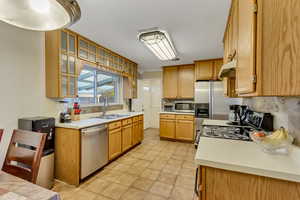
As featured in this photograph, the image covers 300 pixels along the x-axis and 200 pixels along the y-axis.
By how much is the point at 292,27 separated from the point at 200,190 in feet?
3.40

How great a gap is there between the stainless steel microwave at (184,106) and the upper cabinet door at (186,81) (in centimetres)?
25

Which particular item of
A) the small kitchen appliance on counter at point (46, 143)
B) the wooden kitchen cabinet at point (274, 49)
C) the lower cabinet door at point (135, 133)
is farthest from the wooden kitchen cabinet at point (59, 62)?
the wooden kitchen cabinet at point (274, 49)

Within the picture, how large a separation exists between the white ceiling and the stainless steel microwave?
6.83ft

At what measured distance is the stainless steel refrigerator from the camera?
11.3 feet

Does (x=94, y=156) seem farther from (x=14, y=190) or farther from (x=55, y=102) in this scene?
(x=14, y=190)

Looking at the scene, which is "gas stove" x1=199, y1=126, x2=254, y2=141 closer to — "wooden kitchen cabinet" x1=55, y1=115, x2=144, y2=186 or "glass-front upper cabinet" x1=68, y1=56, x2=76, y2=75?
"wooden kitchen cabinet" x1=55, y1=115, x2=144, y2=186

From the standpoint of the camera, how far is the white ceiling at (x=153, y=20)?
1568 mm

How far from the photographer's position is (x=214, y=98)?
3.54 m

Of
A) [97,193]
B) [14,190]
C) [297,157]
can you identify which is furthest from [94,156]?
[297,157]

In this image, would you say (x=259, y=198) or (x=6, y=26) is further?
(x=6, y=26)

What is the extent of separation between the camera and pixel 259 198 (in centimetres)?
76

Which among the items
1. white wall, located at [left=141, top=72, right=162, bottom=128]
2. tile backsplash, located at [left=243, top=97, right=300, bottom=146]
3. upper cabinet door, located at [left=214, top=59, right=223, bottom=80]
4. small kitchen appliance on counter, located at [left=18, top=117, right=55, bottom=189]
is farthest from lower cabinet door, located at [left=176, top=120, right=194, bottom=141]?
small kitchen appliance on counter, located at [left=18, top=117, right=55, bottom=189]

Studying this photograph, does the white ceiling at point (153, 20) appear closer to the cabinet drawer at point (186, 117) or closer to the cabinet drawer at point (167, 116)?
the cabinet drawer at point (186, 117)

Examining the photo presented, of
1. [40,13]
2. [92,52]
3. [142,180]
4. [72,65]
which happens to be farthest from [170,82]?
[40,13]
